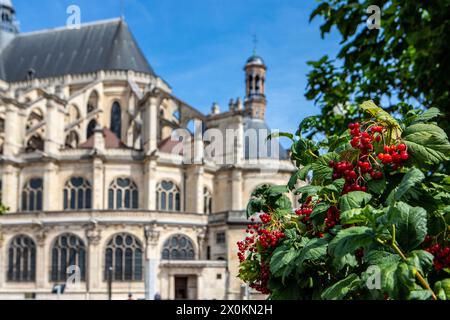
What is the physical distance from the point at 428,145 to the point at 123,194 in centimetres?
3830

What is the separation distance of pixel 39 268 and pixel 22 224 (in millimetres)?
3185

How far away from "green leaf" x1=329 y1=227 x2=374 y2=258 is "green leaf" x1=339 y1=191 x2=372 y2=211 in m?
0.26

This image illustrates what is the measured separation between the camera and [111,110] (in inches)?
1946

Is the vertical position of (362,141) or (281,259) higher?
(362,141)

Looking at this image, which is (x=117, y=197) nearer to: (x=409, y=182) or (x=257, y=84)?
(x=257, y=84)

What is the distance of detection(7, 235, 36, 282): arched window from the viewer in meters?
37.3

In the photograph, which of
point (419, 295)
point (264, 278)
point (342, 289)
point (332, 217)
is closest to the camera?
point (419, 295)

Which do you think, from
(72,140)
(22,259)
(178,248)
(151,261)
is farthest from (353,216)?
(72,140)

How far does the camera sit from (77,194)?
1585 inches

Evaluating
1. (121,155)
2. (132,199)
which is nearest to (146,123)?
(121,155)

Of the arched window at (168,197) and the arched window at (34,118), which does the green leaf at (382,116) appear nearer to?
the arched window at (168,197)

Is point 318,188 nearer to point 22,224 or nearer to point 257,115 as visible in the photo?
point 22,224

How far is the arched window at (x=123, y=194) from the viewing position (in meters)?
40.2

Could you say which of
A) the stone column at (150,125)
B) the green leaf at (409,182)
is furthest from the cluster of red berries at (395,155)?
the stone column at (150,125)
